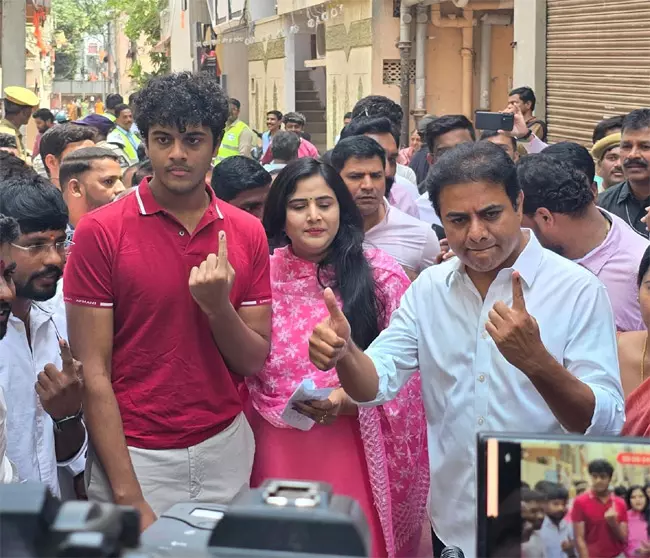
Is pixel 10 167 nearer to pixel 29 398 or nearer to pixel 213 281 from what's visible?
pixel 29 398

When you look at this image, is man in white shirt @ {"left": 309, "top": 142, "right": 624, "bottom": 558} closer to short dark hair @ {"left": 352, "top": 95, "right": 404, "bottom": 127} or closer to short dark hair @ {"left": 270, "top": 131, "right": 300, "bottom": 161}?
short dark hair @ {"left": 352, "top": 95, "right": 404, "bottom": 127}

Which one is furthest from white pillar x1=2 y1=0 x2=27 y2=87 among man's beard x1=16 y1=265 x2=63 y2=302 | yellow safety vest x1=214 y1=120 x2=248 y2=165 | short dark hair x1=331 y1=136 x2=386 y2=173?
man's beard x1=16 y1=265 x2=63 y2=302

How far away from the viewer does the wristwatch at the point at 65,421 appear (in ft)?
11.0

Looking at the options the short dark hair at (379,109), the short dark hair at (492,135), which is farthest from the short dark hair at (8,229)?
the short dark hair at (379,109)

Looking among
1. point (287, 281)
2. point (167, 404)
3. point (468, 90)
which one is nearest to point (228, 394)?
point (167, 404)

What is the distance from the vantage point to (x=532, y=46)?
12234 mm

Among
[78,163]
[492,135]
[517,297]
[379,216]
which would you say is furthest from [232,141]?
[517,297]

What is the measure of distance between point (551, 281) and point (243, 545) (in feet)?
6.07

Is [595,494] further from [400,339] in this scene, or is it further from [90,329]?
[90,329]

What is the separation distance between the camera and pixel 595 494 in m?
1.57

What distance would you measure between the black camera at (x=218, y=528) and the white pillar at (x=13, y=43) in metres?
13.6

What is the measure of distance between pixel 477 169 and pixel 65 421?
1446mm

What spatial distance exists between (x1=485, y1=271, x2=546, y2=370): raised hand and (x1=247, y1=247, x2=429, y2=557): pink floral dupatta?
4.09ft

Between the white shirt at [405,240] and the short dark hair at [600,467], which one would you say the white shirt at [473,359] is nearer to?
the short dark hair at [600,467]
